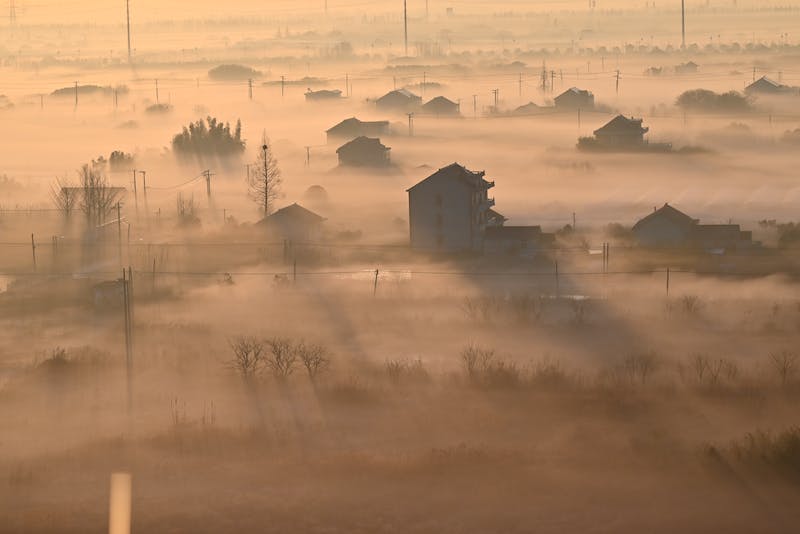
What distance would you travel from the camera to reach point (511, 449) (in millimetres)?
24109

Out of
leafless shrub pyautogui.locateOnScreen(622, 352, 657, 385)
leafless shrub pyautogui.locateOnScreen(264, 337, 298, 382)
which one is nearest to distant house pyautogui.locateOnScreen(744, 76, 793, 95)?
leafless shrub pyautogui.locateOnScreen(622, 352, 657, 385)

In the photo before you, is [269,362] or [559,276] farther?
[559,276]

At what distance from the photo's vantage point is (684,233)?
42.8 m

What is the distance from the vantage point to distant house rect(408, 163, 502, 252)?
141 feet

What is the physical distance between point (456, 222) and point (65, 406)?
18.1m

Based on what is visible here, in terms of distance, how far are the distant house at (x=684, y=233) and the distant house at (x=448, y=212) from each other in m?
4.86

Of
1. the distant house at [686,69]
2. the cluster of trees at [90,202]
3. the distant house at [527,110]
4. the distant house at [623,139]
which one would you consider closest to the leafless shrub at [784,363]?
the cluster of trees at [90,202]

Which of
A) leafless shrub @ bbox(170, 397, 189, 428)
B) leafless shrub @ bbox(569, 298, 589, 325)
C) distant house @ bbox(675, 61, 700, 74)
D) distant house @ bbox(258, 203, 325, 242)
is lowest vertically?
leafless shrub @ bbox(170, 397, 189, 428)

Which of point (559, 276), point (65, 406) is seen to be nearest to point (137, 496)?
point (65, 406)

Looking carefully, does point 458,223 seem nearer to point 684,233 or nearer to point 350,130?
point 684,233

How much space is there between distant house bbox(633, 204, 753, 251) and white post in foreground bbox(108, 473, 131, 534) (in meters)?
23.2

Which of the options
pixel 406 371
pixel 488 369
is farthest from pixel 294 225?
pixel 488 369

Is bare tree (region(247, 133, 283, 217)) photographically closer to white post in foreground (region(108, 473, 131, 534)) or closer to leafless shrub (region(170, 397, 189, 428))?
leafless shrub (region(170, 397, 189, 428))

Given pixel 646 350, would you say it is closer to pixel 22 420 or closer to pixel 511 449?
pixel 511 449
